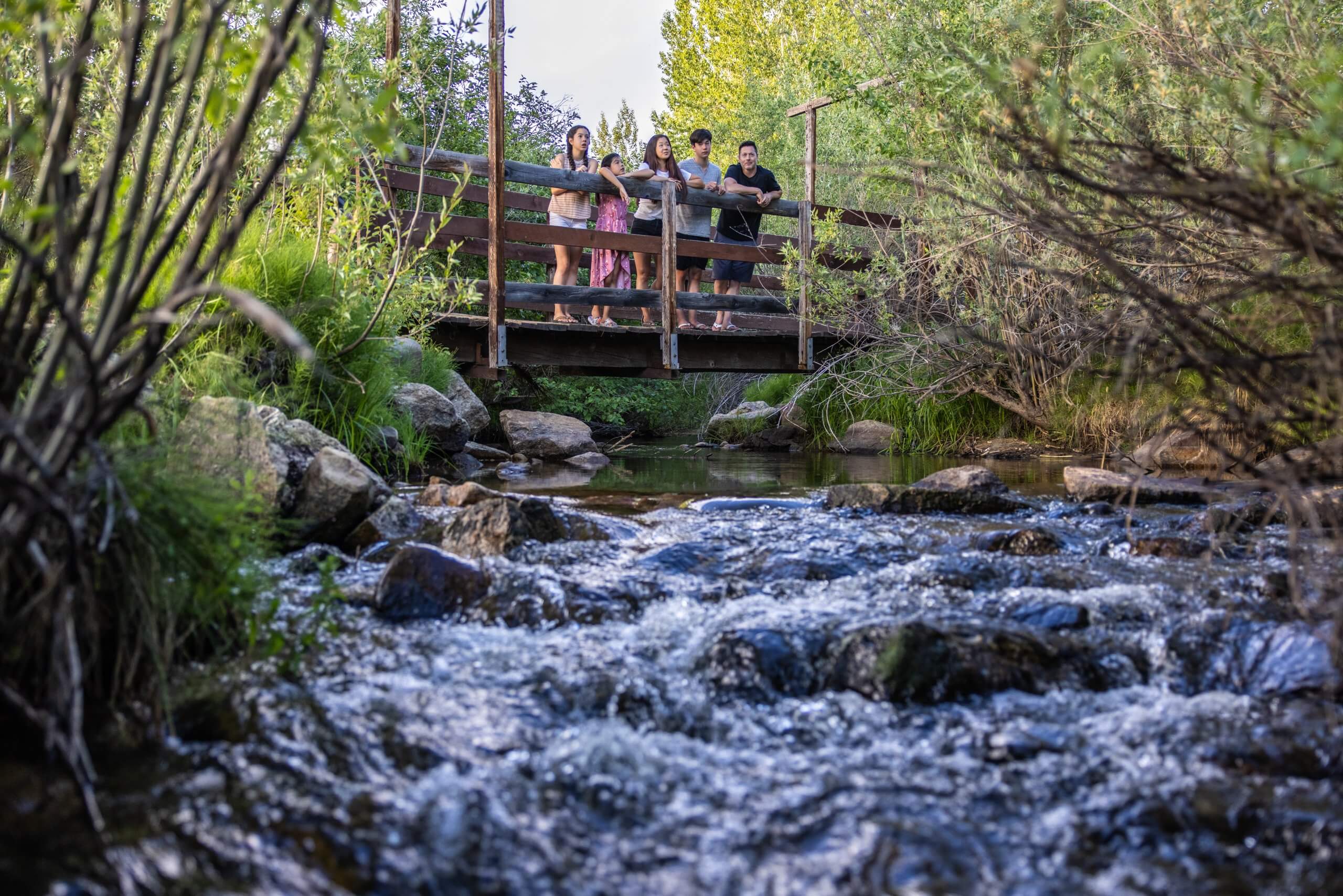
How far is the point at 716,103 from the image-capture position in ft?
87.1

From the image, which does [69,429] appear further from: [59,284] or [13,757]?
[13,757]

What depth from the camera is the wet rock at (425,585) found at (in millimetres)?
3229

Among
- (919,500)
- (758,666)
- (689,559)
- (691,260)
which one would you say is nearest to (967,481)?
(919,500)

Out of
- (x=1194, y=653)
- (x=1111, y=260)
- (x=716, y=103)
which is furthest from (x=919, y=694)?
(x=716, y=103)

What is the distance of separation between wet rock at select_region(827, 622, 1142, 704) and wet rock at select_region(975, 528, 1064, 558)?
1406mm

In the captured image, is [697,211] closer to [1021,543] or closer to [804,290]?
[804,290]

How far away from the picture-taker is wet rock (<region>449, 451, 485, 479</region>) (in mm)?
7698

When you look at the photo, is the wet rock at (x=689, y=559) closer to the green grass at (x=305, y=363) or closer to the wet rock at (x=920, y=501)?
the wet rock at (x=920, y=501)

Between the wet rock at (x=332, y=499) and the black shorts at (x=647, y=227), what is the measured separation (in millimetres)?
6532

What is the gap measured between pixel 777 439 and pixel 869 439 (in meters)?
1.37

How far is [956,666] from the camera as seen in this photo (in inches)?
106

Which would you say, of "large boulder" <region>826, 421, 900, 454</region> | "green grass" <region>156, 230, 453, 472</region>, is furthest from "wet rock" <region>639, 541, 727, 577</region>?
"large boulder" <region>826, 421, 900, 454</region>

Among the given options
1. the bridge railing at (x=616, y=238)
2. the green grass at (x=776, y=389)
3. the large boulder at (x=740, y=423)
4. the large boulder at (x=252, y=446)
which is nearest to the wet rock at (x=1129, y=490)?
the large boulder at (x=252, y=446)

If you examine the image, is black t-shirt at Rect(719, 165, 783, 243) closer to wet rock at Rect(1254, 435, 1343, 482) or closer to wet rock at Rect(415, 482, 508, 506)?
wet rock at Rect(415, 482, 508, 506)
